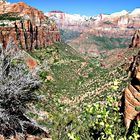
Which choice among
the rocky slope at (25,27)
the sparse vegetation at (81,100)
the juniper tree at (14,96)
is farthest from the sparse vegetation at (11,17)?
the juniper tree at (14,96)

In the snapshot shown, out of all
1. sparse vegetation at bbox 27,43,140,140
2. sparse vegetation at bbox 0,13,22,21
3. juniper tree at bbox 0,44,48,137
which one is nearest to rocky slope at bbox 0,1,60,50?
sparse vegetation at bbox 0,13,22,21

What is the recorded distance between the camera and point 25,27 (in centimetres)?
12338

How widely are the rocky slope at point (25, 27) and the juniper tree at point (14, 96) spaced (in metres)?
69.0

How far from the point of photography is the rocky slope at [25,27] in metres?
109

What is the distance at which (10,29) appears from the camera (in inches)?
4250

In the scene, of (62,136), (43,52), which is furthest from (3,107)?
(43,52)

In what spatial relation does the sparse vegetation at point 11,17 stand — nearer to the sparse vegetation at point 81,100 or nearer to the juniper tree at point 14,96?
the sparse vegetation at point 81,100

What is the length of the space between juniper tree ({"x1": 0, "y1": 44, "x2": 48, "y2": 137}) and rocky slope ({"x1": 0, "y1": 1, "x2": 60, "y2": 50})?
69006 mm

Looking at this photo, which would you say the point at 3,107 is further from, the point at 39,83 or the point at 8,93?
the point at 39,83

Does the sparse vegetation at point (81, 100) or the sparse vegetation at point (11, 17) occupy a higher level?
the sparse vegetation at point (11, 17)

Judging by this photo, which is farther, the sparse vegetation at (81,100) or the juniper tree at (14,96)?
the juniper tree at (14,96)

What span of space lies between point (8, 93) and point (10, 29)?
92.7 meters

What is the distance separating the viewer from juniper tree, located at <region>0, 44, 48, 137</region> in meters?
17.5

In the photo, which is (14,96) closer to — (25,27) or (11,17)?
(25,27)
